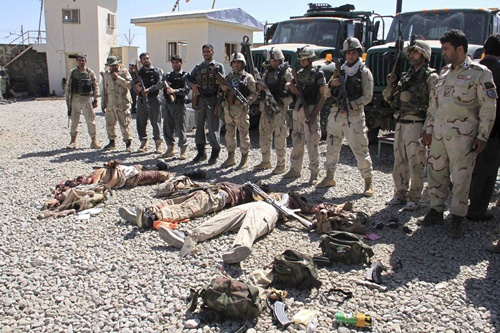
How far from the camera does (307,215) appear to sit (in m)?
5.28

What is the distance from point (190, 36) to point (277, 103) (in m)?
12.4

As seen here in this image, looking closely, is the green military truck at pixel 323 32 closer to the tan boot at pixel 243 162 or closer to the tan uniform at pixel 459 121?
the tan boot at pixel 243 162

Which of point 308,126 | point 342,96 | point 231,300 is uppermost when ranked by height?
point 342,96

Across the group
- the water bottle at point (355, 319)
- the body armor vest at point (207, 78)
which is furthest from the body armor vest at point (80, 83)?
the water bottle at point (355, 319)

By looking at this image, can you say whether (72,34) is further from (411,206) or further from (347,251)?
(347,251)

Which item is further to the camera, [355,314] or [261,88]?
[261,88]

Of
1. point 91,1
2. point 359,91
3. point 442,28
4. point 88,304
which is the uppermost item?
point 91,1

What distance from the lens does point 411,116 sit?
5320 mm

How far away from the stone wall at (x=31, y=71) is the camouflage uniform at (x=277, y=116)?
21.1 metres

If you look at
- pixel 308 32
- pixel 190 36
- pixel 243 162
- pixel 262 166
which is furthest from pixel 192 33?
pixel 262 166

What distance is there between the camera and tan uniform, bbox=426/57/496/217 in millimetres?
4227

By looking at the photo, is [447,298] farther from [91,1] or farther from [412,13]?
[91,1]

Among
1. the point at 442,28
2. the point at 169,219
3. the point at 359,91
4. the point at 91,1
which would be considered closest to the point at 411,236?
the point at 359,91

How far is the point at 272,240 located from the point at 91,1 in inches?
927
